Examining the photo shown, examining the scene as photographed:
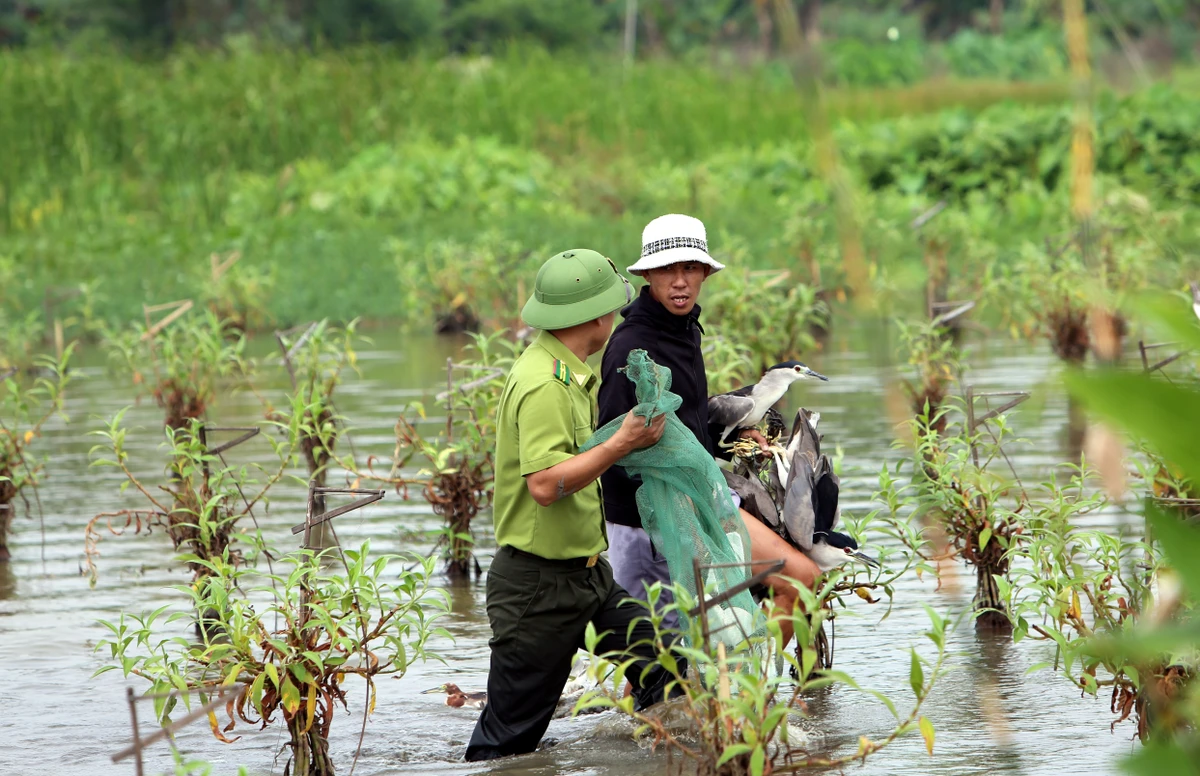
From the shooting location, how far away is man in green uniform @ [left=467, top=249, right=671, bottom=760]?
13.3 feet

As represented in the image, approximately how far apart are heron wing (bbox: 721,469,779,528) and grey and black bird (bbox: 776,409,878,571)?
0.11ft

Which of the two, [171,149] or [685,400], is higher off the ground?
[171,149]

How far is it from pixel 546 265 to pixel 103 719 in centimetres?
215

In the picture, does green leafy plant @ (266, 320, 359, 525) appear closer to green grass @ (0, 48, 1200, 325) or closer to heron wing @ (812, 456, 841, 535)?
heron wing @ (812, 456, 841, 535)

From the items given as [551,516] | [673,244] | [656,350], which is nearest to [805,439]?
[656,350]

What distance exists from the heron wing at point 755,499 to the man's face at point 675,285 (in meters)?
0.55

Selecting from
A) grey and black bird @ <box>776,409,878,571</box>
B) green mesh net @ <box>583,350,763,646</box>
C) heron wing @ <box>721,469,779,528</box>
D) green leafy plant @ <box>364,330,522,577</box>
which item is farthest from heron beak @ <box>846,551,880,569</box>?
green leafy plant @ <box>364,330,522,577</box>

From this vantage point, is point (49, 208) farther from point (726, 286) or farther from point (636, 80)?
point (726, 286)

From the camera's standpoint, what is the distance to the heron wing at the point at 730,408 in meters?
4.78

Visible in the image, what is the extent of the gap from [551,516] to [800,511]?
2.69 feet

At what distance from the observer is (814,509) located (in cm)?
462

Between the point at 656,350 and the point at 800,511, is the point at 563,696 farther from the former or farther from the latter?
the point at 656,350

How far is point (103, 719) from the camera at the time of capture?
504 centimetres

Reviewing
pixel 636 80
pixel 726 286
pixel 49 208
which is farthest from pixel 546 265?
pixel 636 80
